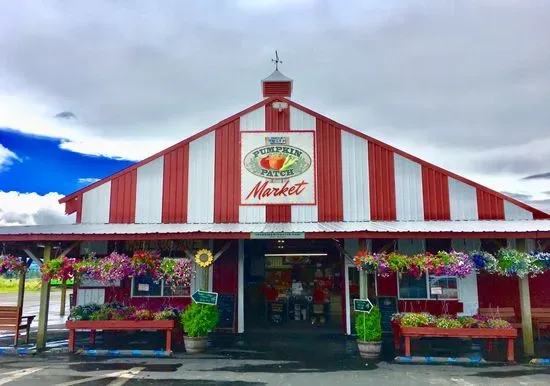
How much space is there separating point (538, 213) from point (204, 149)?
34.4 ft

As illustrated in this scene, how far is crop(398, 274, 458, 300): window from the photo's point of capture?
13438mm

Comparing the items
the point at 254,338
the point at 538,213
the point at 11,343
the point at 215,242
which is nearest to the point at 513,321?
the point at 538,213

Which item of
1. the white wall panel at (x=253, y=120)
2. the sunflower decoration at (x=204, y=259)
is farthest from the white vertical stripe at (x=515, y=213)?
the sunflower decoration at (x=204, y=259)

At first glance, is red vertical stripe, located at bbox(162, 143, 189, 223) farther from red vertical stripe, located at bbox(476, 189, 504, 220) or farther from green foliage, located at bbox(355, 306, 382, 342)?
red vertical stripe, located at bbox(476, 189, 504, 220)

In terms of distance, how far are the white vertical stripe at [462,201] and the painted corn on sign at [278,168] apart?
14.1 feet

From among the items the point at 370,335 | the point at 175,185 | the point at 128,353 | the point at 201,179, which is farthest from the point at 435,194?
the point at 128,353

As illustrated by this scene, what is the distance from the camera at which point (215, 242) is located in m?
14.2

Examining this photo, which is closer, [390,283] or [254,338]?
[254,338]

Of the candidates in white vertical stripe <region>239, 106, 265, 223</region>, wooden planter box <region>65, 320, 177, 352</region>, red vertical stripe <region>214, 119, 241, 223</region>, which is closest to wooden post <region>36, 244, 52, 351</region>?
wooden planter box <region>65, 320, 177, 352</region>

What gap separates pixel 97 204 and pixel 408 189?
389 inches

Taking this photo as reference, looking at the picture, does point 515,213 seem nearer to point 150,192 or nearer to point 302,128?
point 302,128

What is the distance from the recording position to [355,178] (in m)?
13.9

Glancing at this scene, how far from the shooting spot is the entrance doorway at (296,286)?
Result: 49.8ft

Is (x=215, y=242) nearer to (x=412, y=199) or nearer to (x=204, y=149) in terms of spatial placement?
(x=204, y=149)
